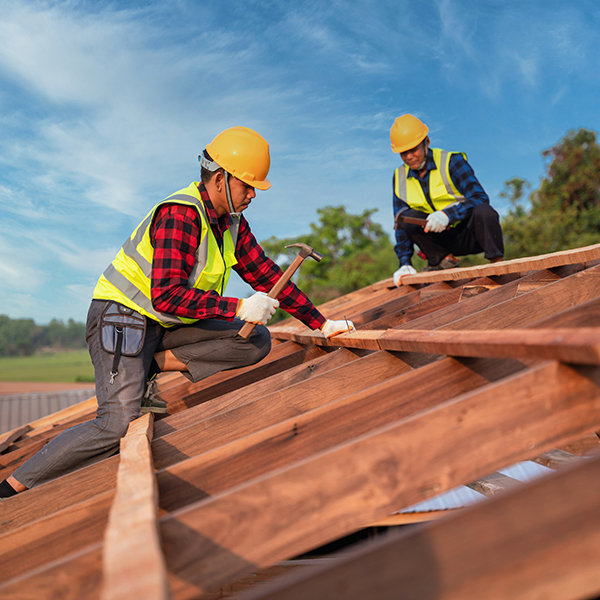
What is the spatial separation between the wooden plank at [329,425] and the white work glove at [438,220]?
11.7ft

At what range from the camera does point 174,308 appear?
118 inches

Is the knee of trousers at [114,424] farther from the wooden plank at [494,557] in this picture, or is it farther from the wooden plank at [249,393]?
the wooden plank at [494,557]

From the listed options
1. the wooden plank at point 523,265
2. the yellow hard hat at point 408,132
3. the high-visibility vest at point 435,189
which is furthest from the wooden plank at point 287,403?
the yellow hard hat at point 408,132

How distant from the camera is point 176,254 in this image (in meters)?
2.97

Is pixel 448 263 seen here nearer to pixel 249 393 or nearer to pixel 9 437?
pixel 249 393

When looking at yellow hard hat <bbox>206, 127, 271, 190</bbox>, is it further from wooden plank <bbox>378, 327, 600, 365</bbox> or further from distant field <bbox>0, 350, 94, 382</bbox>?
distant field <bbox>0, 350, 94, 382</bbox>

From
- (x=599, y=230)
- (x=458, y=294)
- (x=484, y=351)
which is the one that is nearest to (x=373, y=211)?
(x=599, y=230)

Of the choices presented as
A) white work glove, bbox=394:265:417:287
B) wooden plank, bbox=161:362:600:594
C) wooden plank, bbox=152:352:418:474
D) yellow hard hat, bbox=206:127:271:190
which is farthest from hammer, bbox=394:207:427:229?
wooden plank, bbox=161:362:600:594

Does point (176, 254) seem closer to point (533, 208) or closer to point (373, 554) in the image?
point (373, 554)

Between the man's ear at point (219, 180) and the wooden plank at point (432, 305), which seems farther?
the wooden plank at point (432, 305)

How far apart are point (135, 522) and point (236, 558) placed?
24cm

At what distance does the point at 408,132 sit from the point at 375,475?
4785 millimetres

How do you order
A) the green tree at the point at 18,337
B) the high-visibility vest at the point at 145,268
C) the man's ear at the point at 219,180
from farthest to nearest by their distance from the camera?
the green tree at the point at 18,337, the man's ear at the point at 219,180, the high-visibility vest at the point at 145,268

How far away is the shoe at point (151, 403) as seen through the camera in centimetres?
304
